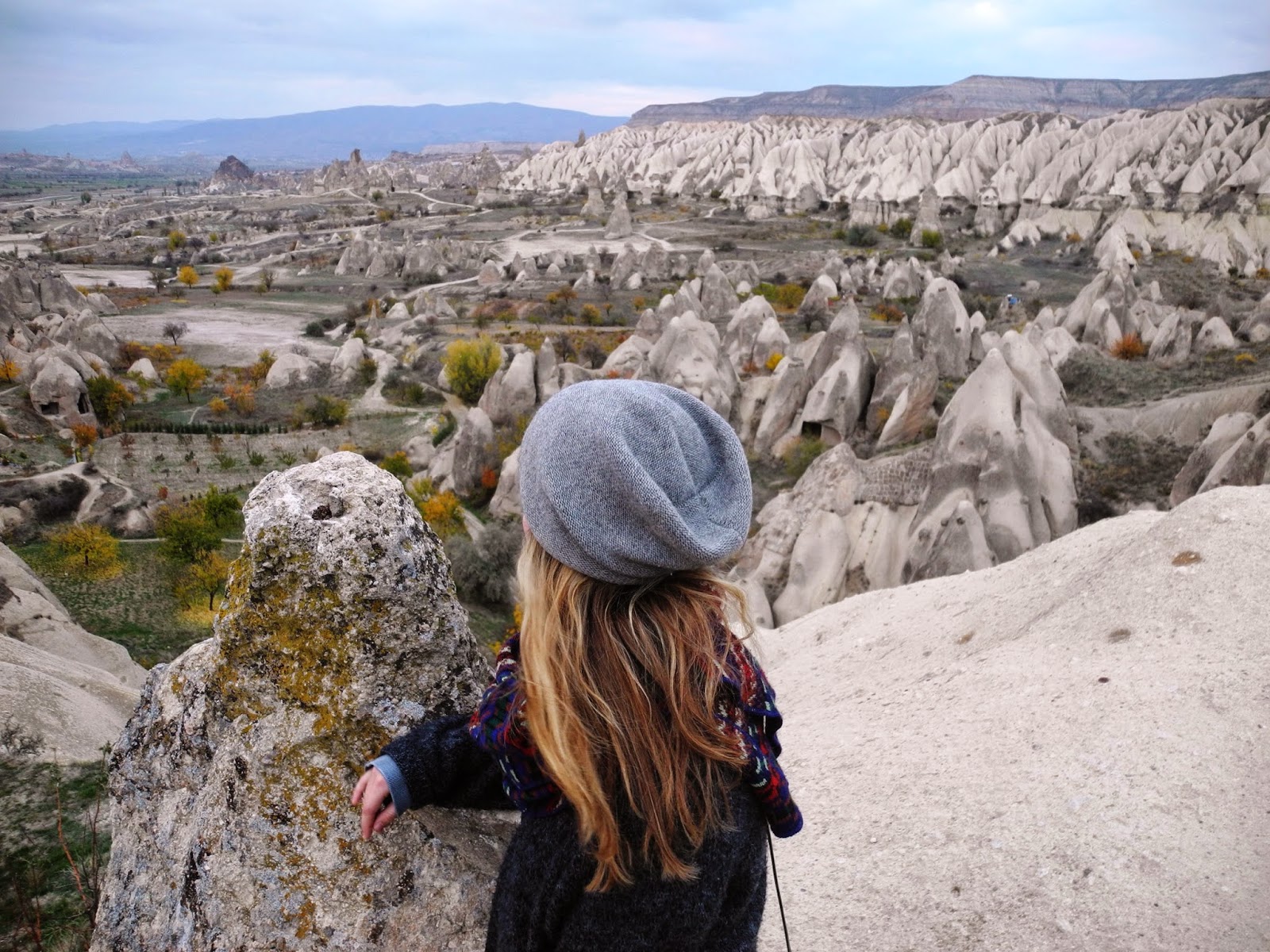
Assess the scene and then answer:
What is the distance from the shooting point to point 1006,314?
99.2ft

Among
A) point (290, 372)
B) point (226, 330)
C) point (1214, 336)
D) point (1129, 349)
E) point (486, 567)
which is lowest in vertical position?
point (486, 567)

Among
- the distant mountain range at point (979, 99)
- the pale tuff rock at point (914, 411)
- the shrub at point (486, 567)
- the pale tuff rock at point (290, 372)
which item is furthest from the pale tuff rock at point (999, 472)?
the distant mountain range at point (979, 99)

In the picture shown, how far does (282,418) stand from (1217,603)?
23611 millimetres

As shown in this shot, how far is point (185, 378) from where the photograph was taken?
2686cm

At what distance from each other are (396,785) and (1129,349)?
82.4 feet

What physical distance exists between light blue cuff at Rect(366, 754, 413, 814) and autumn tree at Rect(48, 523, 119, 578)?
14.0 meters

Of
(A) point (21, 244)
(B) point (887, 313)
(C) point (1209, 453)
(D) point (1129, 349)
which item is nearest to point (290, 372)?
(B) point (887, 313)

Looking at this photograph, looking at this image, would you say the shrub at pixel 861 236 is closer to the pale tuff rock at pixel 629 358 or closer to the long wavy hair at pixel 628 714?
the pale tuff rock at pixel 629 358

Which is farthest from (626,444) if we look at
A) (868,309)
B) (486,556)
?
(868,309)

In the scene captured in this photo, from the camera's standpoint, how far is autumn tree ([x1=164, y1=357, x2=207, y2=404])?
26.8 m

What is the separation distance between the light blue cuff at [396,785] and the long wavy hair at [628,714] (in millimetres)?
383

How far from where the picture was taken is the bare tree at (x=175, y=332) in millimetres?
33812

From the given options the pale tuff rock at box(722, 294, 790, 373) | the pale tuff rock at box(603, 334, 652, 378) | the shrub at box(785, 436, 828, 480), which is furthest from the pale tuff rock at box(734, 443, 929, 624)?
the pale tuff rock at box(722, 294, 790, 373)

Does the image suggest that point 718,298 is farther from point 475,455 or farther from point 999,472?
point 999,472
